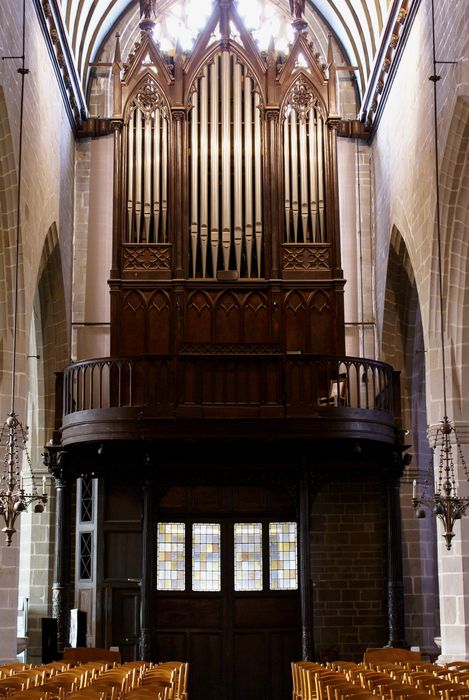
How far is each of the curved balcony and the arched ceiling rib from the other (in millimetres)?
7225

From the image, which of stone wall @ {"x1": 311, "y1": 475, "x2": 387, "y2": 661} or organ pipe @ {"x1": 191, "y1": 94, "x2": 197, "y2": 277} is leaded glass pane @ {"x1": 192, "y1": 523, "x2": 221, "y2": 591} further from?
organ pipe @ {"x1": 191, "y1": 94, "x2": 197, "y2": 277}

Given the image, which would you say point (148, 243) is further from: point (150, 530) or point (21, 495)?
point (21, 495)

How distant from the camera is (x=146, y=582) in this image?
18484mm

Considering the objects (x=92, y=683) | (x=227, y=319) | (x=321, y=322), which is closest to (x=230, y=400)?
(x=227, y=319)

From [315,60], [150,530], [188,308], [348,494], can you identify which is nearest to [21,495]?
[150,530]

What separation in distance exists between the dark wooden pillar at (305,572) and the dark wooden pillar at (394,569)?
1.44 metres

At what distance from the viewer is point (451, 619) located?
1666cm

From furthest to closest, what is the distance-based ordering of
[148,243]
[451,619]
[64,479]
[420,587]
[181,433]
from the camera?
[420,587]
[148,243]
[64,479]
[181,433]
[451,619]

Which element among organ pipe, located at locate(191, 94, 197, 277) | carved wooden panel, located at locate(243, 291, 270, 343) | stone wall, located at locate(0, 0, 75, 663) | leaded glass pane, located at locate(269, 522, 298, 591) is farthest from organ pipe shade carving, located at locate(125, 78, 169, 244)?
leaded glass pane, located at locate(269, 522, 298, 591)

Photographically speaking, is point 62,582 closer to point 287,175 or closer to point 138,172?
point 138,172

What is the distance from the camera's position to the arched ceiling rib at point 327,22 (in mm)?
22406

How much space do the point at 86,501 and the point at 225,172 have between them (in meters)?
6.66

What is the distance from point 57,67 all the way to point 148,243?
3615 millimetres

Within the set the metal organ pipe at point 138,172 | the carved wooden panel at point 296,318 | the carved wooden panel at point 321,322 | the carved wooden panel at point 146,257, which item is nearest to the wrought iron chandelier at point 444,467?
the carved wooden panel at point 321,322
